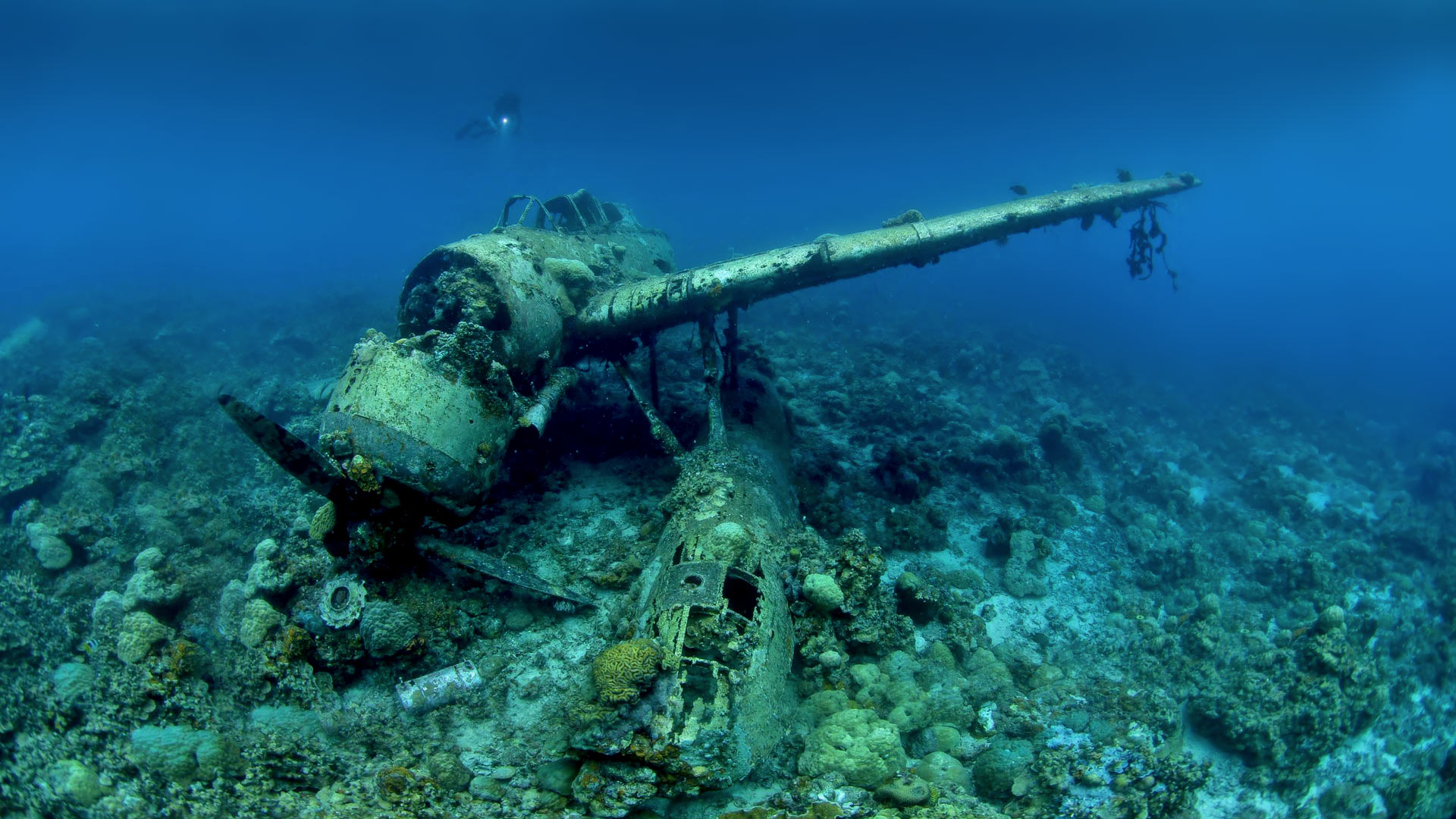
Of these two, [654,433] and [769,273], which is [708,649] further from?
[769,273]

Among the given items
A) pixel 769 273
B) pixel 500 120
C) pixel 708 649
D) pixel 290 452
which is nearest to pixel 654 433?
pixel 769 273

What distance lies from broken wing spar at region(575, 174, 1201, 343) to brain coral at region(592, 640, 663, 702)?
17.9ft

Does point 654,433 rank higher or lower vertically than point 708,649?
higher

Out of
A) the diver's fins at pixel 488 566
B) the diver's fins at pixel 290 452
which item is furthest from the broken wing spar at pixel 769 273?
the diver's fins at pixel 290 452

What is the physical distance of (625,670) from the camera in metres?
3.97

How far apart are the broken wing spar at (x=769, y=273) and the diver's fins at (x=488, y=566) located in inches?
159

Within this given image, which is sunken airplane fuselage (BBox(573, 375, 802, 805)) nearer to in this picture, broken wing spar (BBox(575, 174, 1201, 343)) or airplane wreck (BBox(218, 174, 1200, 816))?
airplane wreck (BBox(218, 174, 1200, 816))

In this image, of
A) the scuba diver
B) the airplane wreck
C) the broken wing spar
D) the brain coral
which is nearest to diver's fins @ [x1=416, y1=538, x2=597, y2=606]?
the airplane wreck

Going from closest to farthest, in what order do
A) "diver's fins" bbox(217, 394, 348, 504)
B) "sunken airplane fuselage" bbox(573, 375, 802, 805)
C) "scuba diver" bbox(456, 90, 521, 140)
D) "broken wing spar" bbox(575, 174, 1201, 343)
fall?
"sunken airplane fuselage" bbox(573, 375, 802, 805), "diver's fins" bbox(217, 394, 348, 504), "broken wing spar" bbox(575, 174, 1201, 343), "scuba diver" bbox(456, 90, 521, 140)

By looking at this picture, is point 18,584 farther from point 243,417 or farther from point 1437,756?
point 1437,756

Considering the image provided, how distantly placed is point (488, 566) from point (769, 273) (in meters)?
5.50

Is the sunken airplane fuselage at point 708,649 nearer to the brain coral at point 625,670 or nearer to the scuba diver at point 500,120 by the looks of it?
the brain coral at point 625,670

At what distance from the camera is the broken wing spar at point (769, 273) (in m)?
8.42

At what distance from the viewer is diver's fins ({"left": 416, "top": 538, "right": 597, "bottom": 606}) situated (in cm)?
575
